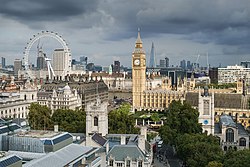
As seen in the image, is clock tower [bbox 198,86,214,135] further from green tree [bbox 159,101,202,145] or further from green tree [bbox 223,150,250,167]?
green tree [bbox 223,150,250,167]

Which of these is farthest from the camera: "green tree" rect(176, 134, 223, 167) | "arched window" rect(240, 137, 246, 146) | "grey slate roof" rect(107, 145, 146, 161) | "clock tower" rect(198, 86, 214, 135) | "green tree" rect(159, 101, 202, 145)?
"clock tower" rect(198, 86, 214, 135)

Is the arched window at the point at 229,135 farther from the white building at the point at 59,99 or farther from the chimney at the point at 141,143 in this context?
the white building at the point at 59,99

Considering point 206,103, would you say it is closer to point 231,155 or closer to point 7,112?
point 231,155

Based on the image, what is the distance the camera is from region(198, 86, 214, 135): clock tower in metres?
70.9

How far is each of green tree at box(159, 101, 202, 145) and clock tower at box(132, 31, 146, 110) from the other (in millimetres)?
64629

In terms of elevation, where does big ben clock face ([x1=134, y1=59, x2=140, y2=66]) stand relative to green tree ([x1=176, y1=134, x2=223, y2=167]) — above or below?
above

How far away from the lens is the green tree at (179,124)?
2672 inches

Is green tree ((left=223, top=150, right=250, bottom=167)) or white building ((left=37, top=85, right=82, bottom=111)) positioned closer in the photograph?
green tree ((left=223, top=150, right=250, bottom=167))

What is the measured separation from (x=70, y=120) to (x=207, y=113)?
26611 mm

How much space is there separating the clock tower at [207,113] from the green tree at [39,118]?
98.4 feet

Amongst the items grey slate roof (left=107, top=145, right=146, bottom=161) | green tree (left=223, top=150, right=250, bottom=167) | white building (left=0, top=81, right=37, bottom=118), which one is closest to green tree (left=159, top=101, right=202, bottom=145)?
green tree (left=223, top=150, right=250, bottom=167)

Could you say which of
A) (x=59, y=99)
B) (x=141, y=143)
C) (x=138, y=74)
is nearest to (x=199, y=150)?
(x=141, y=143)

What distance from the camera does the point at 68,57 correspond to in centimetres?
17388

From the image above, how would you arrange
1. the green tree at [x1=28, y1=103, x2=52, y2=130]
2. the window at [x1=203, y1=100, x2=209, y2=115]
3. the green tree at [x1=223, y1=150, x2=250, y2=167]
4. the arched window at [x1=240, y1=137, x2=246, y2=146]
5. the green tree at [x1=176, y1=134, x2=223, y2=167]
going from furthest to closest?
the green tree at [x1=28, y1=103, x2=52, y2=130] < the window at [x1=203, y1=100, x2=209, y2=115] < the arched window at [x1=240, y1=137, x2=246, y2=146] < the green tree at [x1=176, y1=134, x2=223, y2=167] < the green tree at [x1=223, y1=150, x2=250, y2=167]
